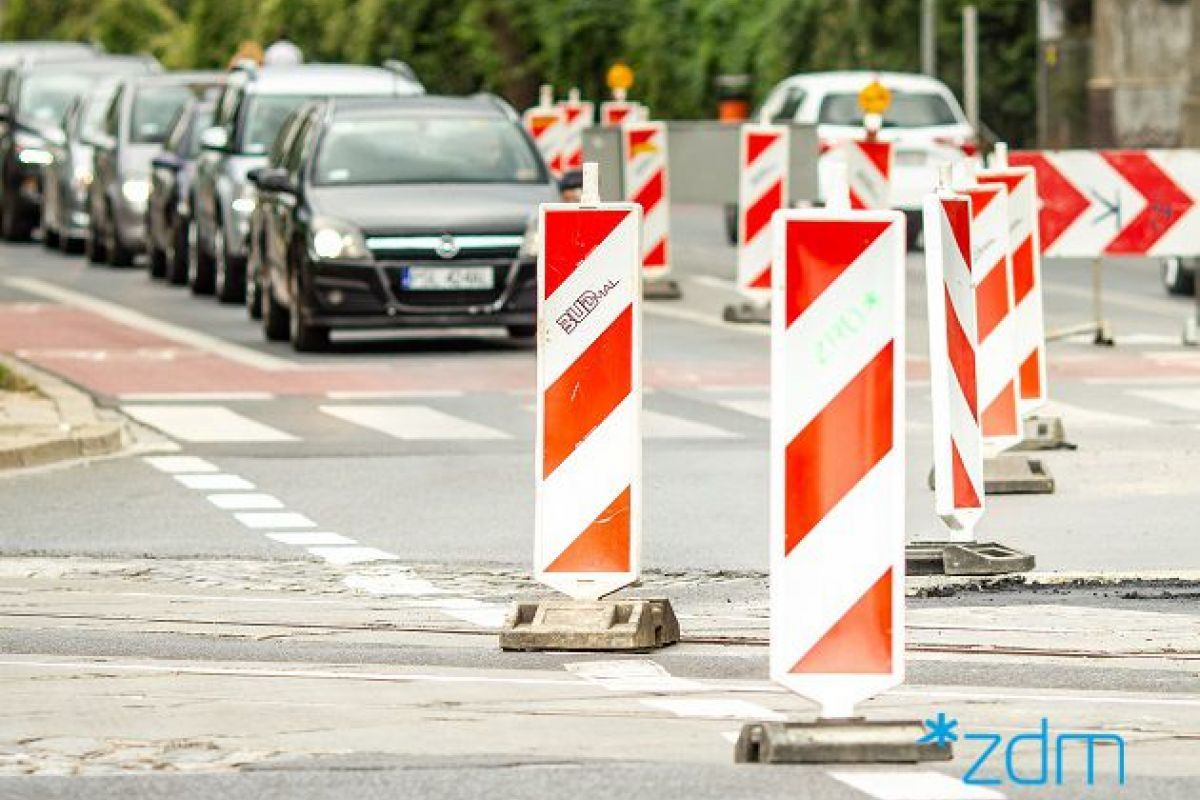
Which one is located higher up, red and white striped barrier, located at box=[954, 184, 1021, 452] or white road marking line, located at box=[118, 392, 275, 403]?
red and white striped barrier, located at box=[954, 184, 1021, 452]

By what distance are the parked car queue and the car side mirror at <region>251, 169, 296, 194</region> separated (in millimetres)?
18

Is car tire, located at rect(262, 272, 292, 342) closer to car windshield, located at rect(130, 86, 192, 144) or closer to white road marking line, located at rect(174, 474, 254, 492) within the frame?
white road marking line, located at rect(174, 474, 254, 492)

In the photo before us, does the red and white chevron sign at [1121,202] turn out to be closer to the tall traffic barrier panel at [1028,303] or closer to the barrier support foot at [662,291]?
the barrier support foot at [662,291]

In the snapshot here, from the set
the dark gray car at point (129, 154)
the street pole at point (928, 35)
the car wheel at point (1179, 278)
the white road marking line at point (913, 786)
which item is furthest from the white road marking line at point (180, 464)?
the street pole at point (928, 35)

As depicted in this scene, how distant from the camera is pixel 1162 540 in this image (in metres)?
14.7

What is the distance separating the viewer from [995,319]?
1614 cm

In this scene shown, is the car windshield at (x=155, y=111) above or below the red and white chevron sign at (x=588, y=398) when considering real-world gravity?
below

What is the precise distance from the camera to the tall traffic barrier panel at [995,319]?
16.0 meters

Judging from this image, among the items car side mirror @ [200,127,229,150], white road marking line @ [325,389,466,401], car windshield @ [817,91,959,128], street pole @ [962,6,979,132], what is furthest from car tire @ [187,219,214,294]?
street pole @ [962,6,979,132]

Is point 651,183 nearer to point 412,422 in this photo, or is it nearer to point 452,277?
point 452,277

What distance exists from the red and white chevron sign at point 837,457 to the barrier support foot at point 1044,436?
9070mm

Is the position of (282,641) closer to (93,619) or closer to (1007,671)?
(93,619)

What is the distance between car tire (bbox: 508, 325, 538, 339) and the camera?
84.2 feet

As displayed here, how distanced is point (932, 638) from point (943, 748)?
2.63 metres
